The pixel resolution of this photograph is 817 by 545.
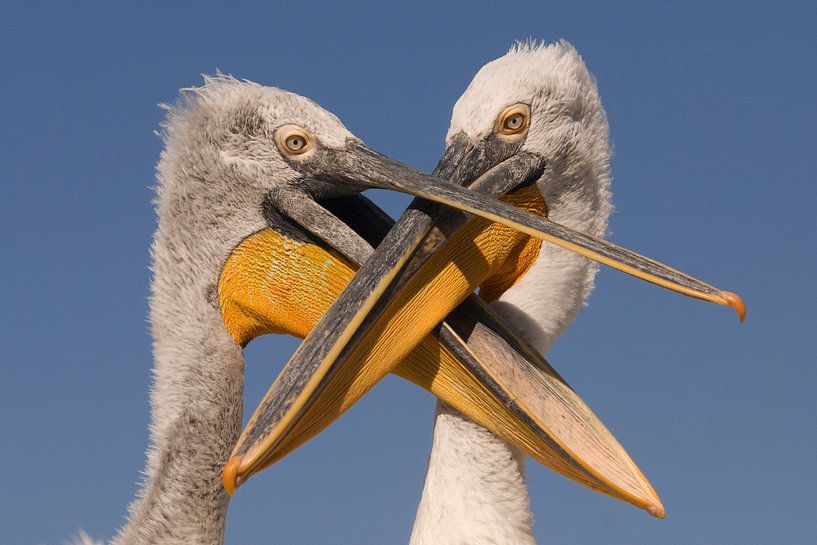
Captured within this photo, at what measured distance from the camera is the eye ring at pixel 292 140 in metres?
5.03

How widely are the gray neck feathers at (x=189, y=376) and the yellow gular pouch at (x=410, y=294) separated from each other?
8 centimetres

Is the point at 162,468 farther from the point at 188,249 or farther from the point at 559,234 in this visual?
the point at 559,234

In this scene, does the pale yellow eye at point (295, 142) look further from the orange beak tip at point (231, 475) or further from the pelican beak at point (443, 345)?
the orange beak tip at point (231, 475)

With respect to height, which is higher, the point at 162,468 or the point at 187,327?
the point at 187,327

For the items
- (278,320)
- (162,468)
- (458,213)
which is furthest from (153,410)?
(458,213)

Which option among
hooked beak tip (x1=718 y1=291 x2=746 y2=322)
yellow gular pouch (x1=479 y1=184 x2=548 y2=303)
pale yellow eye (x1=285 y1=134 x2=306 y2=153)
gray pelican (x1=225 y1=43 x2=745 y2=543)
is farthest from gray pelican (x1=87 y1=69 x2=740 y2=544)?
hooked beak tip (x1=718 y1=291 x2=746 y2=322)

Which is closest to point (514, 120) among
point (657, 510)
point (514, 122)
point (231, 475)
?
point (514, 122)

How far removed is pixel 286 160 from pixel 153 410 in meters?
1.14

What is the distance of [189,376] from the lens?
5141mm

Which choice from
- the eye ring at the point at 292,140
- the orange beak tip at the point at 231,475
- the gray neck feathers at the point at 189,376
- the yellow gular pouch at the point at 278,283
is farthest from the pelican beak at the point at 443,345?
the gray neck feathers at the point at 189,376

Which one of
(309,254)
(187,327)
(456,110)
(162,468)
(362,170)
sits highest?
(456,110)

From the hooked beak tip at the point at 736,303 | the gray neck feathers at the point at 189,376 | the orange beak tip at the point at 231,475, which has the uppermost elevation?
the hooked beak tip at the point at 736,303

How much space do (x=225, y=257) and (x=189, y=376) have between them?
0.48 meters

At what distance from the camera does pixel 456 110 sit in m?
5.36
